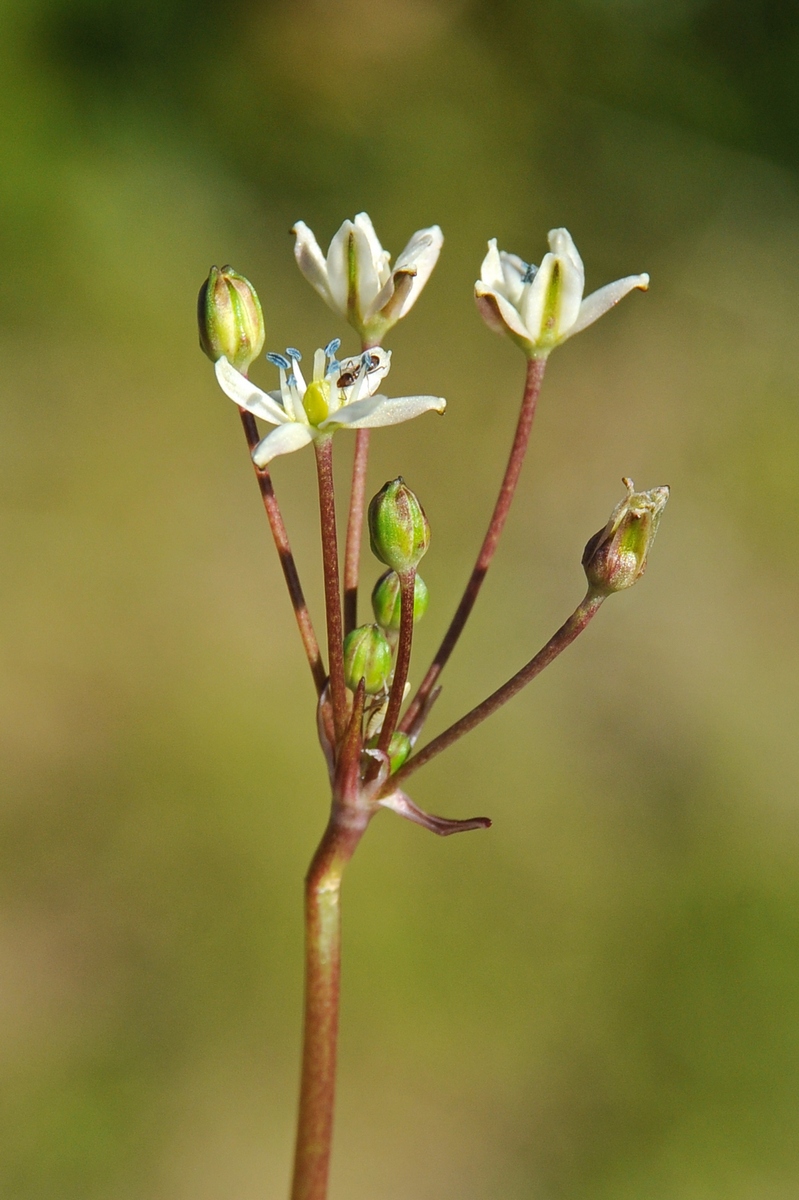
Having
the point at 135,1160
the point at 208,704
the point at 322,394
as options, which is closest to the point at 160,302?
the point at 208,704

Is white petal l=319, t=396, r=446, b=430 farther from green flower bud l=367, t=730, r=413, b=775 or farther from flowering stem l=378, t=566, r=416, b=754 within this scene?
green flower bud l=367, t=730, r=413, b=775

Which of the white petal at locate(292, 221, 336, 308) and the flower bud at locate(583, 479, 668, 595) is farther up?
the white petal at locate(292, 221, 336, 308)

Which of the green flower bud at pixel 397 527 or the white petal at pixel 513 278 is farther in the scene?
the white petal at pixel 513 278

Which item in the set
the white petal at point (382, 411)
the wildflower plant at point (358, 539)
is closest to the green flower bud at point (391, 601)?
the wildflower plant at point (358, 539)

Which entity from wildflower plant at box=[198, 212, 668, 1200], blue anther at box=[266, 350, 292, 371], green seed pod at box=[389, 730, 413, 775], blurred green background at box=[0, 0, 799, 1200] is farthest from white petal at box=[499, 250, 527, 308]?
blurred green background at box=[0, 0, 799, 1200]

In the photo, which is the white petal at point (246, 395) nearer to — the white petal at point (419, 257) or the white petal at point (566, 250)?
the white petal at point (419, 257)

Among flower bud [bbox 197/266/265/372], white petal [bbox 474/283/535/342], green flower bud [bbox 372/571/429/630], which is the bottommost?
green flower bud [bbox 372/571/429/630]
